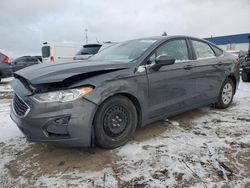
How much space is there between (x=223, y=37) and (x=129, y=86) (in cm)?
4758

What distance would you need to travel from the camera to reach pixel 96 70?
→ 10.6 ft

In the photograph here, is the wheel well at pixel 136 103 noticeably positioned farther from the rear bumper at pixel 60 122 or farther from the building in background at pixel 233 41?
the building in background at pixel 233 41

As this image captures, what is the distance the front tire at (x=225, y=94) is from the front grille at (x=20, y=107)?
3.87 m

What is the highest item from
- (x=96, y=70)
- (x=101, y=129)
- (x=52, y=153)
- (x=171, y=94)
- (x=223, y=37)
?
(x=223, y=37)

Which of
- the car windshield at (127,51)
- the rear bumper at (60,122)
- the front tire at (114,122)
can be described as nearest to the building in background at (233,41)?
the car windshield at (127,51)

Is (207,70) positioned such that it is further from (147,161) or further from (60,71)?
(60,71)

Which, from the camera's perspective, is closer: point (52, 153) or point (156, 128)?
point (52, 153)

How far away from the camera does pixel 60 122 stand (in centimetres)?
296

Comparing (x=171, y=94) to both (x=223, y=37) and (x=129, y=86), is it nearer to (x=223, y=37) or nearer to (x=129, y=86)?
(x=129, y=86)

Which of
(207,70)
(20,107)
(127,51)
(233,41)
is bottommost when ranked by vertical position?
(20,107)

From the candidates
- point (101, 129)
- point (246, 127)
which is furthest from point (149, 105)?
point (246, 127)

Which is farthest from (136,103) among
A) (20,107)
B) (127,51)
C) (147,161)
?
(20,107)

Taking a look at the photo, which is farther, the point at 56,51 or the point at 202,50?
the point at 56,51

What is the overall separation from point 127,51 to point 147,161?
186cm
